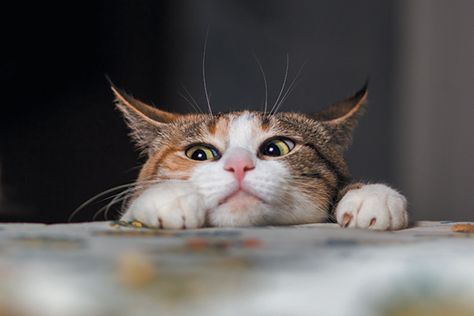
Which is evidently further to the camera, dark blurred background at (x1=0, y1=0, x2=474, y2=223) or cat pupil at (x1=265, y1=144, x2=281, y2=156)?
dark blurred background at (x1=0, y1=0, x2=474, y2=223)

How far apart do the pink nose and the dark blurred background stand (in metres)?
1.35

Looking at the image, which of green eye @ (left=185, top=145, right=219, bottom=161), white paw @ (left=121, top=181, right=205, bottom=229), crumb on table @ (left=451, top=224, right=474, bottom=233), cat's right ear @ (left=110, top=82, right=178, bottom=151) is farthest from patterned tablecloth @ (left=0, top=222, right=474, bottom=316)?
cat's right ear @ (left=110, top=82, right=178, bottom=151)

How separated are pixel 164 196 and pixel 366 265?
535 millimetres

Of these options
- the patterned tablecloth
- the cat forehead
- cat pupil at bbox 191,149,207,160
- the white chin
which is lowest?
the patterned tablecloth

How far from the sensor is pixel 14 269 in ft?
2.23

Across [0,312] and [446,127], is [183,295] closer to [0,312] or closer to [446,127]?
[0,312]

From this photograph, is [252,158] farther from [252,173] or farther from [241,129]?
[241,129]

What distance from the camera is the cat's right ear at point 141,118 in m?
1.79

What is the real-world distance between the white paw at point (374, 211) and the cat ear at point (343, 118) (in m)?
0.50

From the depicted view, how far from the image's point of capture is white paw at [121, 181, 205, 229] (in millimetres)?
1140

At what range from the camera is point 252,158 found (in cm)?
136

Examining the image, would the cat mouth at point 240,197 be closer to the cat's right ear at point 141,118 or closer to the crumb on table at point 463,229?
the crumb on table at point 463,229

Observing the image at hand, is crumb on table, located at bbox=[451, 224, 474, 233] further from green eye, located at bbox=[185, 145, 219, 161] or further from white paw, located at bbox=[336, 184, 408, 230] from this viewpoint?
green eye, located at bbox=[185, 145, 219, 161]

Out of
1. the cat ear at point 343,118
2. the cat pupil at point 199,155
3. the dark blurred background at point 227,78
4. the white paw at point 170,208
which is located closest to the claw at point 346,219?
the white paw at point 170,208
